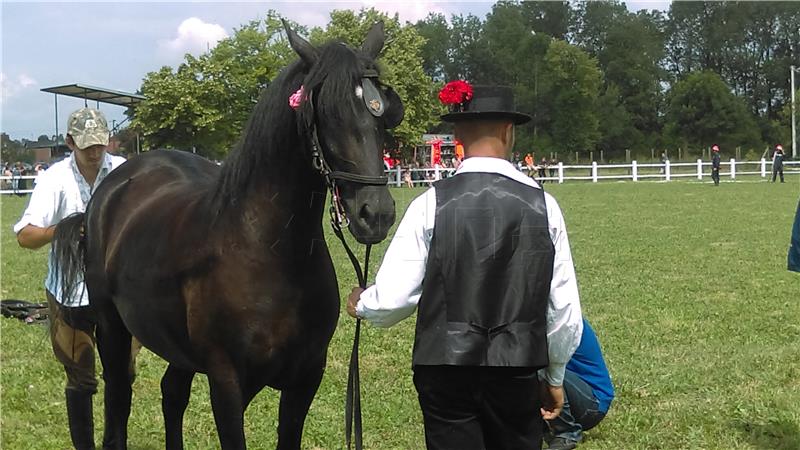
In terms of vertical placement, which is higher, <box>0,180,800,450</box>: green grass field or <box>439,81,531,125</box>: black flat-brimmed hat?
<box>439,81,531,125</box>: black flat-brimmed hat

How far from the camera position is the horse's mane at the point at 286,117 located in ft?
9.08

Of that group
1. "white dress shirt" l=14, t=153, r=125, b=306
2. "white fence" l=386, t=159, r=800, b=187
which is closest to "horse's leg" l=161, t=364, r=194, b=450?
"white dress shirt" l=14, t=153, r=125, b=306

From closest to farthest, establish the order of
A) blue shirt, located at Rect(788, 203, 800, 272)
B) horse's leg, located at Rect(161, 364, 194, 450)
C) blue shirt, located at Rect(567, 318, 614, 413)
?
1. horse's leg, located at Rect(161, 364, 194, 450)
2. blue shirt, located at Rect(788, 203, 800, 272)
3. blue shirt, located at Rect(567, 318, 614, 413)

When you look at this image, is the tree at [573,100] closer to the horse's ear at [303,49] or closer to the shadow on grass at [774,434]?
the shadow on grass at [774,434]

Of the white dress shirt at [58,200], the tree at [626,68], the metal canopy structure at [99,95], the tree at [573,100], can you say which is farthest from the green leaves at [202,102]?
the tree at [626,68]

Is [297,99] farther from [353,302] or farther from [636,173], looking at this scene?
[636,173]

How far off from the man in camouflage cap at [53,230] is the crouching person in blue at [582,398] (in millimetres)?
2743

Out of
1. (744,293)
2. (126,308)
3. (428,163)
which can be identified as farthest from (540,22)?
(126,308)

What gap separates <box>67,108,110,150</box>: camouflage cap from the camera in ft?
14.2

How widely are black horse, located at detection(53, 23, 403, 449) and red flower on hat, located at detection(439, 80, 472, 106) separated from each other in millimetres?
304

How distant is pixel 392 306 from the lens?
256 centimetres

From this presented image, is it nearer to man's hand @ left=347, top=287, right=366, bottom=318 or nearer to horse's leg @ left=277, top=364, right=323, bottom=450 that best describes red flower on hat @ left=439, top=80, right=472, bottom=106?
man's hand @ left=347, top=287, right=366, bottom=318

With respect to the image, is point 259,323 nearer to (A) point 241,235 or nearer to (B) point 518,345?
(A) point 241,235

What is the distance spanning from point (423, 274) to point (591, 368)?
240 centimetres
